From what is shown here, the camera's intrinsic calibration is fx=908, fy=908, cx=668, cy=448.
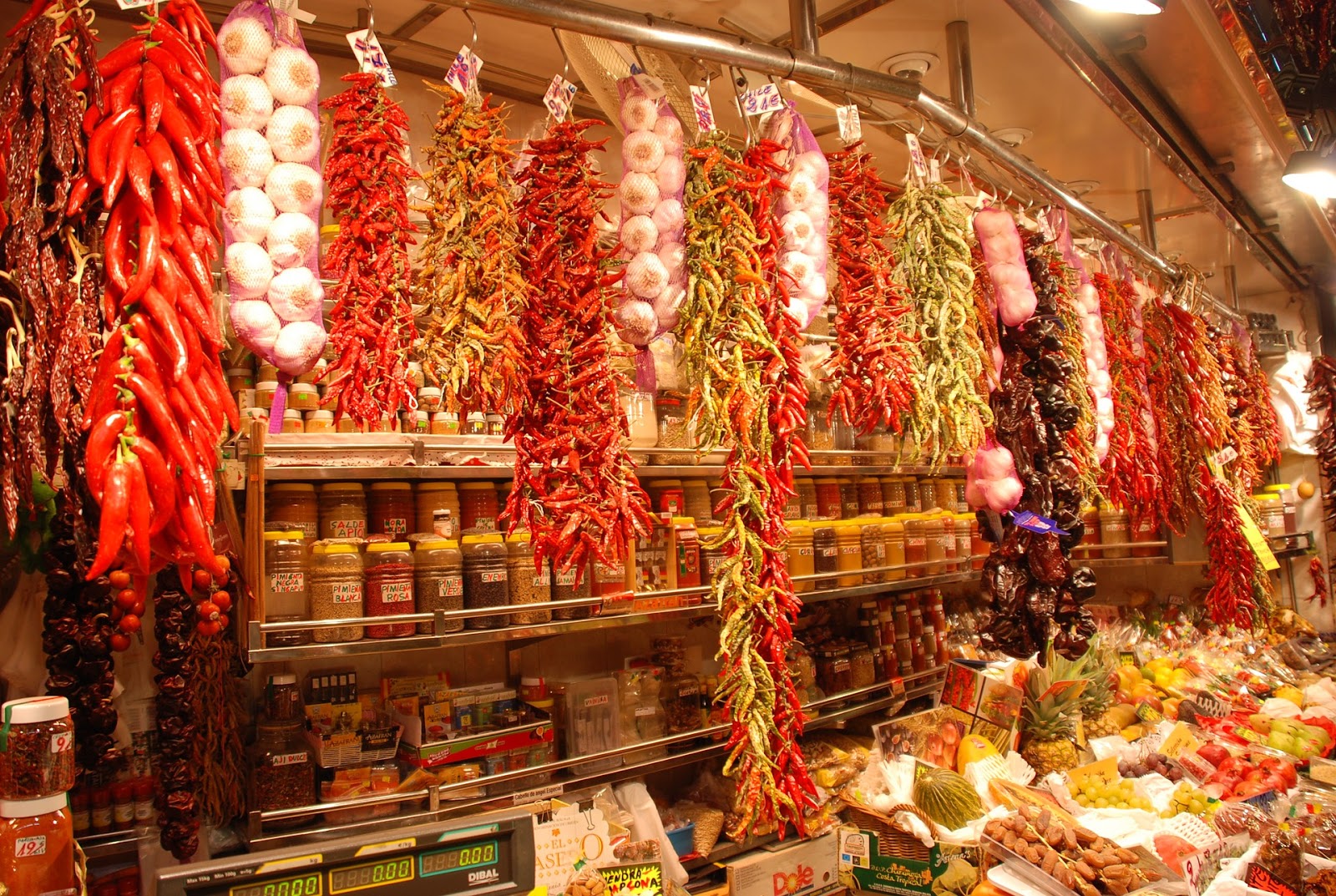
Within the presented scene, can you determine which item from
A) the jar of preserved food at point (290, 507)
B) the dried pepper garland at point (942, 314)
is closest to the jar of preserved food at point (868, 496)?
the dried pepper garland at point (942, 314)

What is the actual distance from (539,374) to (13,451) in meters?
1.08

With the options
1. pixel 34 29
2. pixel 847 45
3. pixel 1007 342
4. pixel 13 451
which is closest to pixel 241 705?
pixel 13 451

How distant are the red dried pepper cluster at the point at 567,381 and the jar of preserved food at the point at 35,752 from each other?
1.00 m

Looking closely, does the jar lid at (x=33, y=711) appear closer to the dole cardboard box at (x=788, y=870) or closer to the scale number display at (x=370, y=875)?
the scale number display at (x=370, y=875)

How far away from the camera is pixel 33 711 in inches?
58.1

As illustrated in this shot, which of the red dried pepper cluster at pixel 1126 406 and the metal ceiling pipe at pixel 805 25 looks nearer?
the metal ceiling pipe at pixel 805 25

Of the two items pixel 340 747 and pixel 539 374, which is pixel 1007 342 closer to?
pixel 539 374

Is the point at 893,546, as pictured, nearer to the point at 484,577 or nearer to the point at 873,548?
the point at 873,548

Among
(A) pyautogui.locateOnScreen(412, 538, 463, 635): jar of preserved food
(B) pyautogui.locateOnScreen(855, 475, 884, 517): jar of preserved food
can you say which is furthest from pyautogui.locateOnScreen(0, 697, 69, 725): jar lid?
(B) pyautogui.locateOnScreen(855, 475, 884, 517): jar of preserved food

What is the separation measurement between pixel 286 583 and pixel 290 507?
0.28 metres

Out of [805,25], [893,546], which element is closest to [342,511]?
[805,25]

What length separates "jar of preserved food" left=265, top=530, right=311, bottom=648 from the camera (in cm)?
270

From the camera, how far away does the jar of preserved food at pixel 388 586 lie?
2.80 meters

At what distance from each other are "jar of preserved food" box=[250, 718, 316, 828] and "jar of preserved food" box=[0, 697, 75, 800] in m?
1.35
